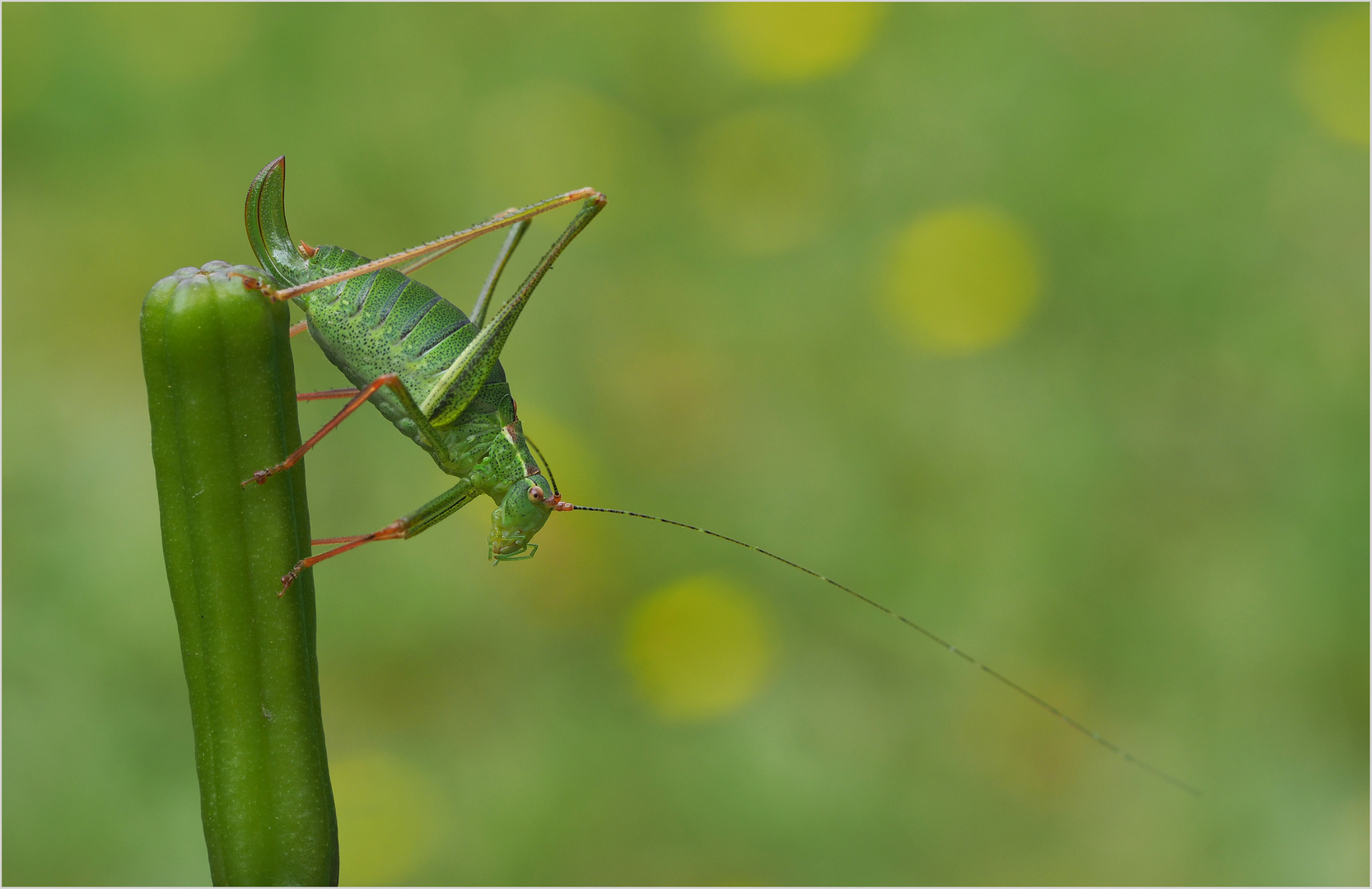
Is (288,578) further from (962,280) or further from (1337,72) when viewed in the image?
(1337,72)

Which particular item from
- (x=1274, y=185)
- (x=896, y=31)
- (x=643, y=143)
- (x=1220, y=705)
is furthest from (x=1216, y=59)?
(x=1220, y=705)

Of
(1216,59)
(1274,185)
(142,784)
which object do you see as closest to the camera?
(142,784)

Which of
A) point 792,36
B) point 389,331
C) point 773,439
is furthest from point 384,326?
point 792,36

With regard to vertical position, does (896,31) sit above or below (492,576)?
above

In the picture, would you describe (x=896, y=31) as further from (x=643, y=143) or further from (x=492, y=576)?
(x=492, y=576)

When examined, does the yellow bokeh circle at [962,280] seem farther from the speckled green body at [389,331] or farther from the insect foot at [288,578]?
the insect foot at [288,578]

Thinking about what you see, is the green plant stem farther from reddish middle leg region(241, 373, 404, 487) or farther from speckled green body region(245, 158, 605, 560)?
speckled green body region(245, 158, 605, 560)

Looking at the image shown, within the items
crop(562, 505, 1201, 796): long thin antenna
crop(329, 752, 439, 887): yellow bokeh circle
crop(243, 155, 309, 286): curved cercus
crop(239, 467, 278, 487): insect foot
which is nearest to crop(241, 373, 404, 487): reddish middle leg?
crop(239, 467, 278, 487): insect foot
